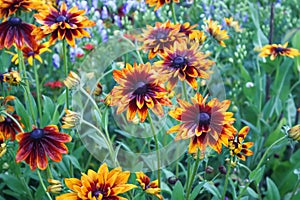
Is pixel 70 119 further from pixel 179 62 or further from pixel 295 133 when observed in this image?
pixel 295 133

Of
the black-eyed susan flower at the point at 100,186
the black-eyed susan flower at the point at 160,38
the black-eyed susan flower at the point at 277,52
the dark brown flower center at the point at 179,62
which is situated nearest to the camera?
the black-eyed susan flower at the point at 100,186

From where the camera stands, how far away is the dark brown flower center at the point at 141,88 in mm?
871

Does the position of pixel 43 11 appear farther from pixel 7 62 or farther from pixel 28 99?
pixel 7 62

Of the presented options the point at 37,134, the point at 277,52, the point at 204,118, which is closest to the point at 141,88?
the point at 204,118

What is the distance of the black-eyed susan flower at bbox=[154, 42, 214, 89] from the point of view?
0.91m

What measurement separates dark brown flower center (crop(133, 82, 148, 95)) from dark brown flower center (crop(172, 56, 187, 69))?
0.25ft

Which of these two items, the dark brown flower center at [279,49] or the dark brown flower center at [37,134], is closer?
the dark brown flower center at [37,134]

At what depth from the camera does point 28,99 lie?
1.13m

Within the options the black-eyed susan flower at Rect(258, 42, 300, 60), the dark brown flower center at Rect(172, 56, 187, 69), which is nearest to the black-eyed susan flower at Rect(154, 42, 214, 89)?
the dark brown flower center at Rect(172, 56, 187, 69)

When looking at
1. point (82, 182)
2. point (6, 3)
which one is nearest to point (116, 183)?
point (82, 182)

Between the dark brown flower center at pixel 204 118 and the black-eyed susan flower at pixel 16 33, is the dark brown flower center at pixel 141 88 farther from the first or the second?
the black-eyed susan flower at pixel 16 33

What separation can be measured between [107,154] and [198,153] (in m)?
0.25

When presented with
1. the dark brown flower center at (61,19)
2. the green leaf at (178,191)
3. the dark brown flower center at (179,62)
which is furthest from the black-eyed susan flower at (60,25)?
the green leaf at (178,191)

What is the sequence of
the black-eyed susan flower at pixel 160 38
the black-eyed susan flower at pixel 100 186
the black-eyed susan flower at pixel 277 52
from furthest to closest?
the black-eyed susan flower at pixel 277 52 → the black-eyed susan flower at pixel 160 38 → the black-eyed susan flower at pixel 100 186
